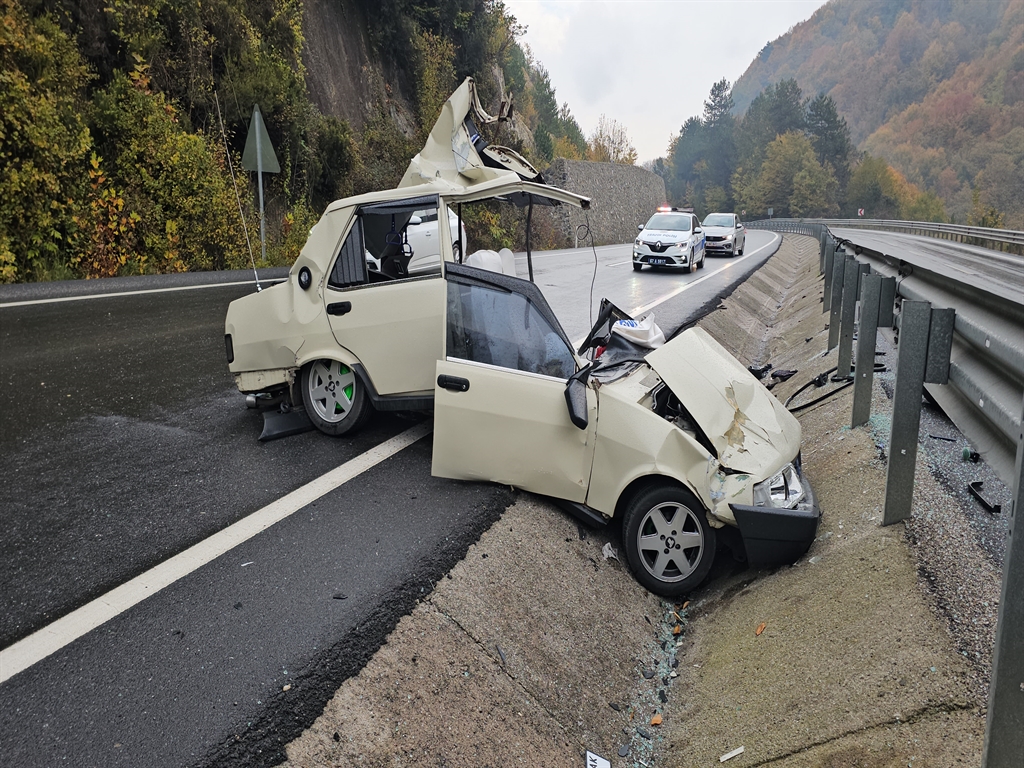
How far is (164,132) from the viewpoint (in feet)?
49.5

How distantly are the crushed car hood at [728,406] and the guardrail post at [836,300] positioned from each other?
12.4 feet

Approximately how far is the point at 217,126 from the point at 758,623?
17.4 meters

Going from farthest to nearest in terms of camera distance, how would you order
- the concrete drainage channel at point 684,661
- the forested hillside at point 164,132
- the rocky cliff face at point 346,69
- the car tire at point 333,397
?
the rocky cliff face at point 346,69 → the forested hillside at point 164,132 → the car tire at point 333,397 → the concrete drainage channel at point 684,661

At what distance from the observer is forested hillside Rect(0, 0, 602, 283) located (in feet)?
41.1

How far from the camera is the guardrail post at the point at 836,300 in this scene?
8.55 meters

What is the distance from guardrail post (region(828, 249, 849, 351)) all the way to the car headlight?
4570 millimetres

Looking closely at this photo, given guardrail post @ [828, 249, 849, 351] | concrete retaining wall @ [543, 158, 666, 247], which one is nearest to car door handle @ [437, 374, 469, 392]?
guardrail post @ [828, 249, 849, 351]

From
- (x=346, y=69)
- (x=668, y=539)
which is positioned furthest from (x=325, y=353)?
(x=346, y=69)

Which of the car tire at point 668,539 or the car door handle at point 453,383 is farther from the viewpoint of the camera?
the car door handle at point 453,383

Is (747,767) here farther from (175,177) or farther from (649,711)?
(175,177)

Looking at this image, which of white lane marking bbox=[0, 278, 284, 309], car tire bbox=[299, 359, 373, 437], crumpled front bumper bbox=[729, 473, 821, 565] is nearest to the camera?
crumpled front bumper bbox=[729, 473, 821, 565]

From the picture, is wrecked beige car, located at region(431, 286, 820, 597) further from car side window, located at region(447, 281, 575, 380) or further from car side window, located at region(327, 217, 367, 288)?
car side window, located at region(327, 217, 367, 288)

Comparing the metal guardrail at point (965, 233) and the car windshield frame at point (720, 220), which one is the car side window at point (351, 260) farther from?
the metal guardrail at point (965, 233)

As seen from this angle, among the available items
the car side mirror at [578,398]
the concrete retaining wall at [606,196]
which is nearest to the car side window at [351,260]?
the car side mirror at [578,398]
